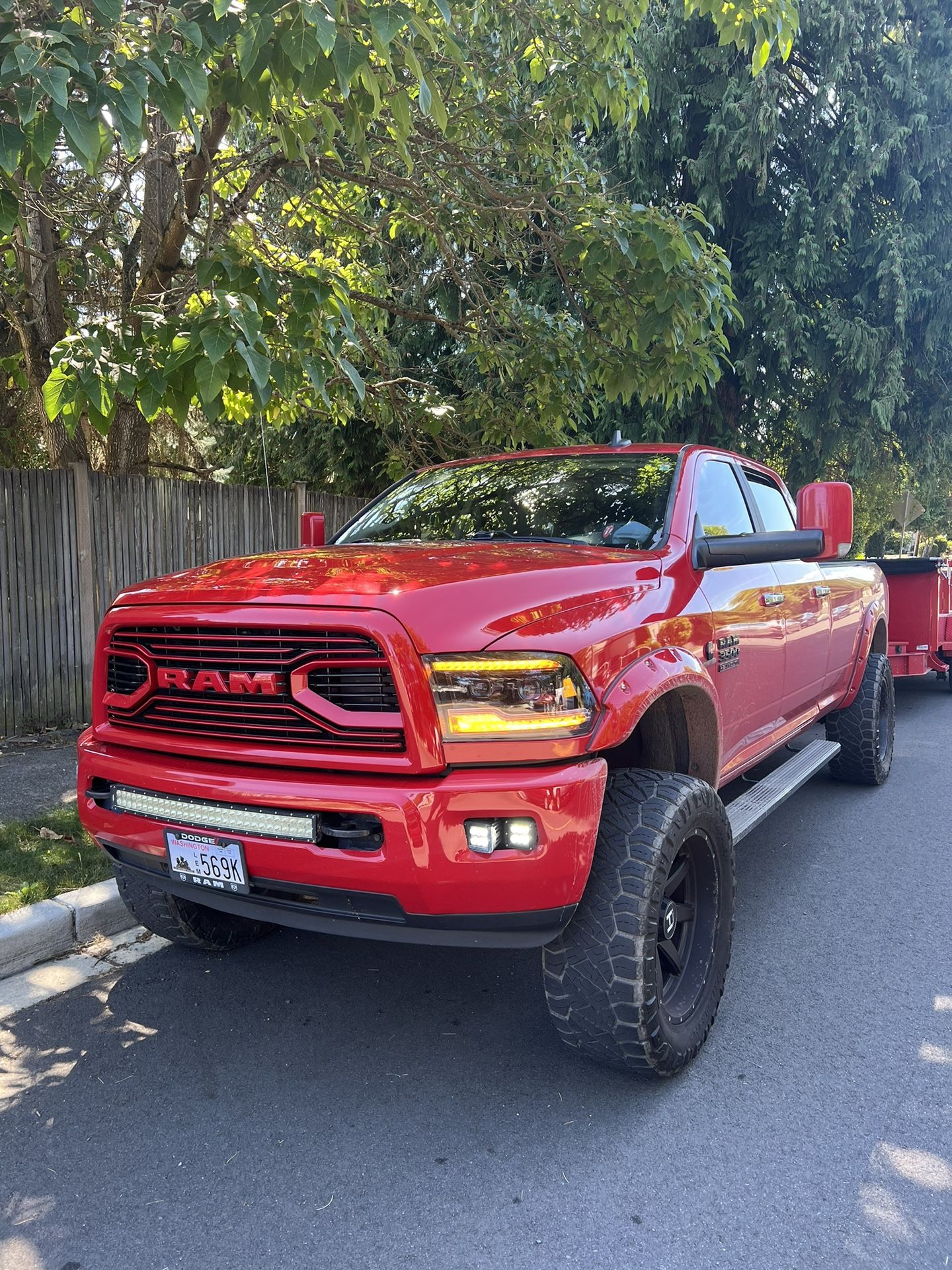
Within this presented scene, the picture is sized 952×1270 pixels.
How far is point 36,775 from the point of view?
572 centimetres

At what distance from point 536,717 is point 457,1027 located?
1.31 m

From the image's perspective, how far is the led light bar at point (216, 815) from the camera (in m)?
2.47

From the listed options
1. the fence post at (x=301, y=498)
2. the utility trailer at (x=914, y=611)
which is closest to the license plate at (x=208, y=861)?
the fence post at (x=301, y=498)

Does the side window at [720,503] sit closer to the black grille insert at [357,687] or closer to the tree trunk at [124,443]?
the black grille insert at [357,687]

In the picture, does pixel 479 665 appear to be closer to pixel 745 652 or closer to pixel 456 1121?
pixel 456 1121

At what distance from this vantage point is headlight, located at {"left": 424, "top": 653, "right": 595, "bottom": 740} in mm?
2396

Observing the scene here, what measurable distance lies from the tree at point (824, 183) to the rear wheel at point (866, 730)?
17.7 ft

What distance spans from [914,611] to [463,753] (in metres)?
7.91

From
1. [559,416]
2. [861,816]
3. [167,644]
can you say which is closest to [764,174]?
[559,416]

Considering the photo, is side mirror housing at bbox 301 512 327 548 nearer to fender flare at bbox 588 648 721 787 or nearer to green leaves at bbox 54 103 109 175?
green leaves at bbox 54 103 109 175

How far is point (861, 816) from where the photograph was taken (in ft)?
18.6

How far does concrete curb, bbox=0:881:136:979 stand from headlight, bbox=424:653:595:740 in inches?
84.7

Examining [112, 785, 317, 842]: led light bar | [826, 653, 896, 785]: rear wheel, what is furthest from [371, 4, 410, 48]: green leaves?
[826, 653, 896, 785]: rear wheel

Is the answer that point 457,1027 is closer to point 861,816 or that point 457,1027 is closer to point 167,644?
point 167,644
